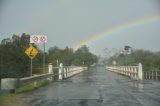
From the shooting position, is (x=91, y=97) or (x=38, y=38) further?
(x=38, y=38)

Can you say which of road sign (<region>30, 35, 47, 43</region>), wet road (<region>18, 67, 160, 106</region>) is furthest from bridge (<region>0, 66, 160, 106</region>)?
road sign (<region>30, 35, 47, 43</region>)

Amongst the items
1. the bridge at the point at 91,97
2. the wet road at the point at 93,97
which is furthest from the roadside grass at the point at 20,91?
the wet road at the point at 93,97

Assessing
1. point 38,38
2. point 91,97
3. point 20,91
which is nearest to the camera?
point 91,97

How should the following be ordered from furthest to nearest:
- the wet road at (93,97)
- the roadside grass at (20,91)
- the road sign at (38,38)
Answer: the road sign at (38,38)
the roadside grass at (20,91)
the wet road at (93,97)

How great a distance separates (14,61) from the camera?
8250 cm

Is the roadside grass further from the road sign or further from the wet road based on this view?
the road sign

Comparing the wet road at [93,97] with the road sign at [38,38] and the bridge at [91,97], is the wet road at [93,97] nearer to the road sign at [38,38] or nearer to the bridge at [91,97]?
the bridge at [91,97]

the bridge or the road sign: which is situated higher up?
the road sign

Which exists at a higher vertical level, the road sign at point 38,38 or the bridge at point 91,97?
the road sign at point 38,38

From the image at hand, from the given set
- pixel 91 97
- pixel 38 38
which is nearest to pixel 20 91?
pixel 91 97

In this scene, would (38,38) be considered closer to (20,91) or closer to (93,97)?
(20,91)

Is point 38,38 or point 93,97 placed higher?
point 38,38

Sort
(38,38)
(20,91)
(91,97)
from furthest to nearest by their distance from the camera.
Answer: (38,38), (20,91), (91,97)

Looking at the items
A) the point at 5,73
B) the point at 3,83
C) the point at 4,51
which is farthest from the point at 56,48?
the point at 3,83
